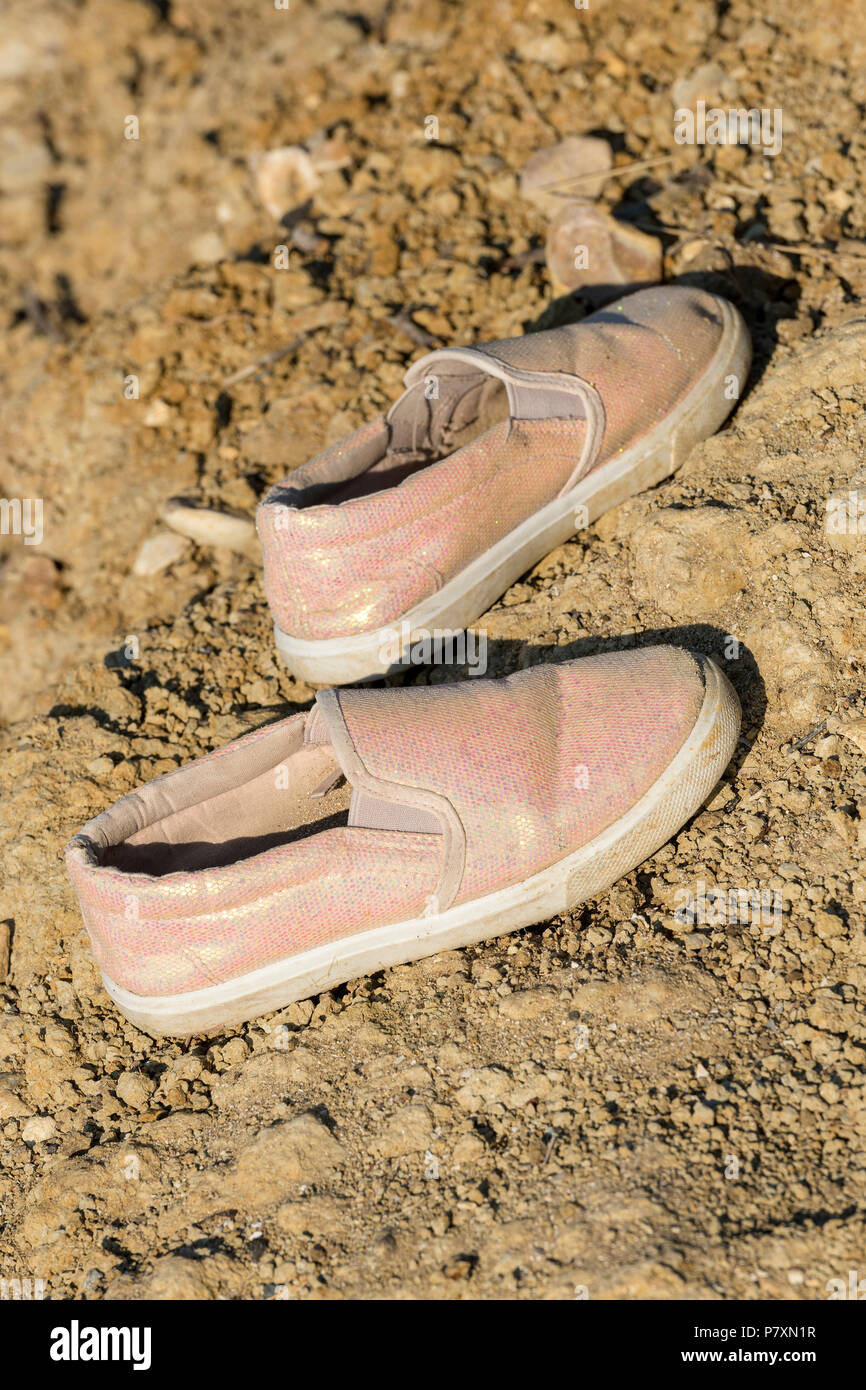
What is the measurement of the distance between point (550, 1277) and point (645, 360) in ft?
8.71

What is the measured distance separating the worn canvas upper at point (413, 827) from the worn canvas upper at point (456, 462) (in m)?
0.63

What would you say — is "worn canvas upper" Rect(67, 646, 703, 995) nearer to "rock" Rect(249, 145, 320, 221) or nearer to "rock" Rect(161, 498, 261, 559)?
"rock" Rect(161, 498, 261, 559)

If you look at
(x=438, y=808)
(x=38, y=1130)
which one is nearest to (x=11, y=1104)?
(x=38, y=1130)

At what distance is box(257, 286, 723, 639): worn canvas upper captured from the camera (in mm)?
3592

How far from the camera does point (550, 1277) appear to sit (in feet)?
7.97

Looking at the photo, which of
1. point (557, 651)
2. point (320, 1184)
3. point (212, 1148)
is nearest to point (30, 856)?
point (212, 1148)

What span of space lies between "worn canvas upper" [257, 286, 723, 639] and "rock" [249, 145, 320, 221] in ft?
6.98

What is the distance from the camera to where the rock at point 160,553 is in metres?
4.57

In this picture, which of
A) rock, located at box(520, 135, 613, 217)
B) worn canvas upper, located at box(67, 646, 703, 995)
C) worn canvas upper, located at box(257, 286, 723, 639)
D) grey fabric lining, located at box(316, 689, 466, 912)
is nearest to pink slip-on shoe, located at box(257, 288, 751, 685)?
worn canvas upper, located at box(257, 286, 723, 639)

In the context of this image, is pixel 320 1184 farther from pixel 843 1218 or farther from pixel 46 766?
pixel 46 766

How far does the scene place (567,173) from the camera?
4.87m

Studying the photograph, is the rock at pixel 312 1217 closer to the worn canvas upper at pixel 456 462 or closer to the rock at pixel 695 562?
the worn canvas upper at pixel 456 462

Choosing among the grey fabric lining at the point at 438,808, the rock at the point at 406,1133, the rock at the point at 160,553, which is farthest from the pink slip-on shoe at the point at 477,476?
the rock at the point at 406,1133

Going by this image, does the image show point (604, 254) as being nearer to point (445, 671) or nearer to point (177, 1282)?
Result: point (445, 671)
